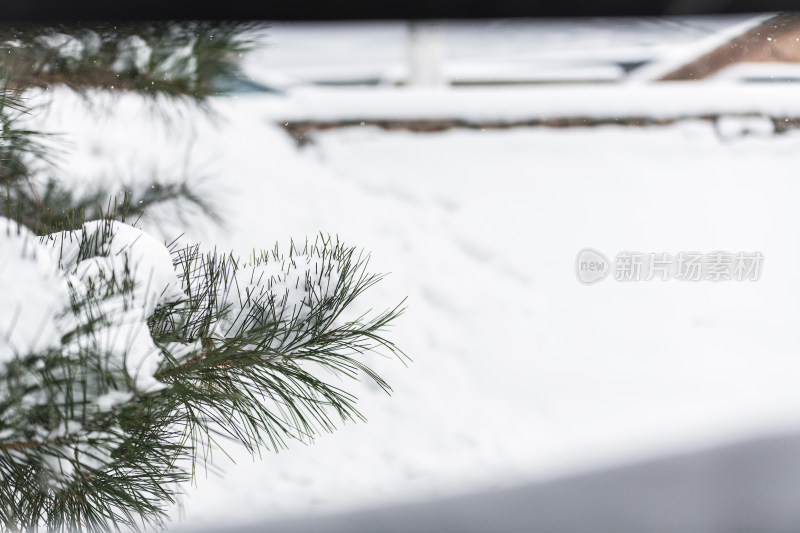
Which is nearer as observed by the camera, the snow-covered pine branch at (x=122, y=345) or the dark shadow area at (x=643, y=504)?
the snow-covered pine branch at (x=122, y=345)

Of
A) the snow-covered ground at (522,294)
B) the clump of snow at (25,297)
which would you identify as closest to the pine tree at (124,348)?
the clump of snow at (25,297)

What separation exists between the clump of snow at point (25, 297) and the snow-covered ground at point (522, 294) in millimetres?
917

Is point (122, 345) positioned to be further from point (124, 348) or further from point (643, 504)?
point (643, 504)

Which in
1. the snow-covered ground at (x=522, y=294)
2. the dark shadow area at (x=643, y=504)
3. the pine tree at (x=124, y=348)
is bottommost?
the dark shadow area at (x=643, y=504)

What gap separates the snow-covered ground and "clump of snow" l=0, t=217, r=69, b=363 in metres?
0.92

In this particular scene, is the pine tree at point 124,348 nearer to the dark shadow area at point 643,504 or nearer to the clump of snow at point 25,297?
the clump of snow at point 25,297

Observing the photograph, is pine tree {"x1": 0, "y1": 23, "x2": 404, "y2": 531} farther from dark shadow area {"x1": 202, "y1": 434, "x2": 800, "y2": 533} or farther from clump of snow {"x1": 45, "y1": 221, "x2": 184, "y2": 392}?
dark shadow area {"x1": 202, "y1": 434, "x2": 800, "y2": 533}

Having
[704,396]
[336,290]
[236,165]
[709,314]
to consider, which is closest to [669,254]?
[709,314]

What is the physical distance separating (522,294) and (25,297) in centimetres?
124

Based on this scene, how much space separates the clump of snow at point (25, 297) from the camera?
9.9 inches

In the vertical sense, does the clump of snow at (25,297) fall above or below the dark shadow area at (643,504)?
above

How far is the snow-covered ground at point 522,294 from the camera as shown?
1.25m

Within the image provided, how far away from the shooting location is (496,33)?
1.46 m

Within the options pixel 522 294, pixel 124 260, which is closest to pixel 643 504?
pixel 522 294
